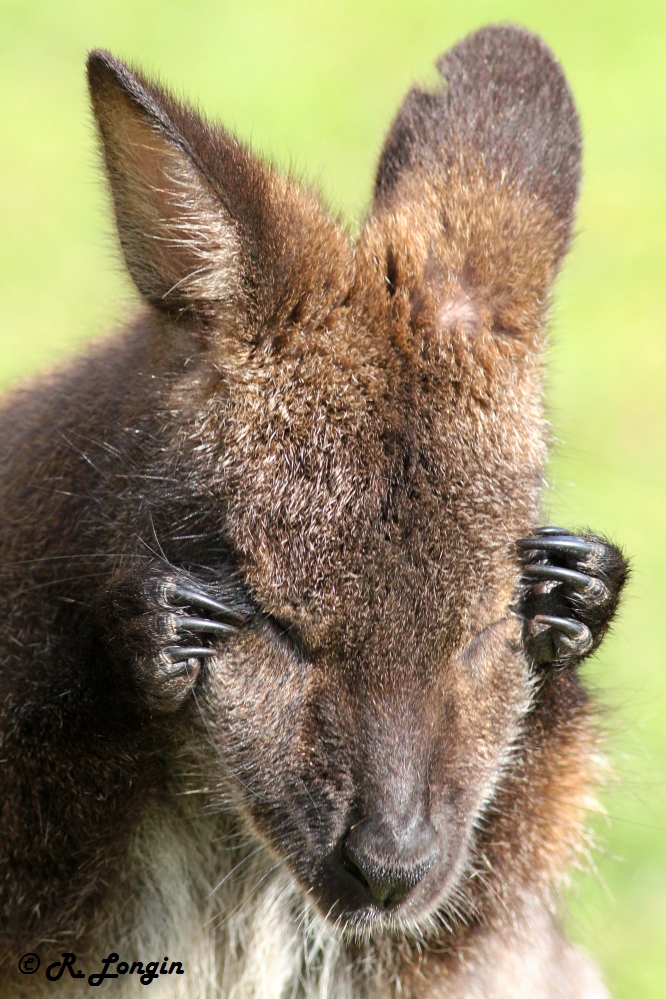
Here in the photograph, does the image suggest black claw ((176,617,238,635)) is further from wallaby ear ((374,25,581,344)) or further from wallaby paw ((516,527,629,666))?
wallaby ear ((374,25,581,344))

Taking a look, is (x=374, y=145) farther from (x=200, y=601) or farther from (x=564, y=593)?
(x=200, y=601)

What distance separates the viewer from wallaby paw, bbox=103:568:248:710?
3.78m

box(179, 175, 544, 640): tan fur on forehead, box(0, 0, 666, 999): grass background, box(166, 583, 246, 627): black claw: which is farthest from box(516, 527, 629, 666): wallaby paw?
box(0, 0, 666, 999): grass background

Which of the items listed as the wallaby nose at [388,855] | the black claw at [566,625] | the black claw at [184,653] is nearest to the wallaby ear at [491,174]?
the black claw at [566,625]

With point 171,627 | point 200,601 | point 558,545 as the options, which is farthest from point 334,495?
point 558,545

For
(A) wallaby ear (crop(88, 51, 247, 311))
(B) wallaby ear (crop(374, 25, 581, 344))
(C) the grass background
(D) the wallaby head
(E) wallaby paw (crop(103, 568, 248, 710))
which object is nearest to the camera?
(A) wallaby ear (crop(88, 51, 247, 311))

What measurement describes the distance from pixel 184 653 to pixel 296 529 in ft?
1.51

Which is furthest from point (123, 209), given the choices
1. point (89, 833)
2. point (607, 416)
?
point (607, 416)

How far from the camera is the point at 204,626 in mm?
3768

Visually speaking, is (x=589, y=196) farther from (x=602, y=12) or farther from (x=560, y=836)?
(x=560, y=836)

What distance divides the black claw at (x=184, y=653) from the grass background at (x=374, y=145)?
436cm

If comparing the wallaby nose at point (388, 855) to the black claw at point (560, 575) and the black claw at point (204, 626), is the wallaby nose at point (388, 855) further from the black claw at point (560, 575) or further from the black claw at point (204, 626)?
the black claw at point (560, 575)

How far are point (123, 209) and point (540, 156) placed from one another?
144cm

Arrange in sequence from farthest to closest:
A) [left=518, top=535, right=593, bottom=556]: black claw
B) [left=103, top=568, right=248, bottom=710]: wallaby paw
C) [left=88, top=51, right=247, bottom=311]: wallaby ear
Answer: [left=518, top=535, right=593, bottom=556]: black claw
[left=103, top=568, right=248, bottom=710]: wallaby paw
[left=88, top=51, right=247, bottom=311]: wallaby ear
